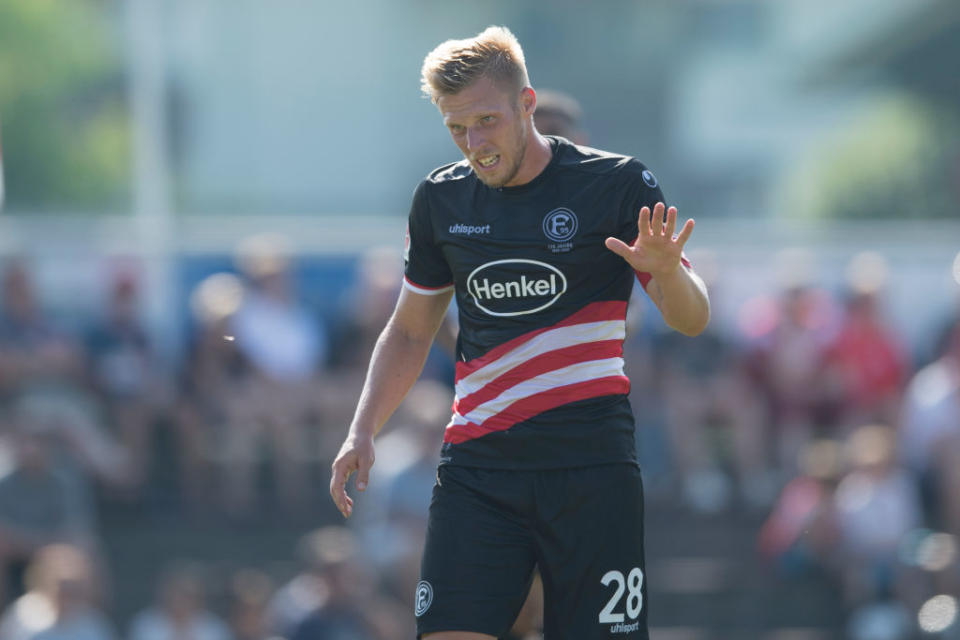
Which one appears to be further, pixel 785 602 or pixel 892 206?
pixel 892 206

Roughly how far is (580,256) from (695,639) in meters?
6.82

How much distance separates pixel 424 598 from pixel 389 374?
0.78 metres

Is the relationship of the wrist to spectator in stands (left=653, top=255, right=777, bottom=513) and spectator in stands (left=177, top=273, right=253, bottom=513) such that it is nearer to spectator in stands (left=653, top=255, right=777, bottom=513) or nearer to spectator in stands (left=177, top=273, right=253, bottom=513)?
spectator in stands (left=177, top=273, right=253, bottom=513)

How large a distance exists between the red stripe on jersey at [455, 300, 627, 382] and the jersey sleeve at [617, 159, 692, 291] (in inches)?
6.5

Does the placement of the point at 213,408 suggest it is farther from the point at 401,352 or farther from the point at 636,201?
the point at 636,201

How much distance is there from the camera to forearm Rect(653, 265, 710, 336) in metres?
4.23

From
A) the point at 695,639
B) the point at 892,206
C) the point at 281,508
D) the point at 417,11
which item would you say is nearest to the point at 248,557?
the point at 281,508

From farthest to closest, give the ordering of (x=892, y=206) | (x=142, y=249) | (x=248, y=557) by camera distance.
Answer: (x=892, y=206)
(x=142, y=249)
(x=248, y=557)

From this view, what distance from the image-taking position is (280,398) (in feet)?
35.9

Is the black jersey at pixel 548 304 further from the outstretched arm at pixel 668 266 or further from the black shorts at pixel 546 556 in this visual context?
the outstretched arm at pixel 668 266

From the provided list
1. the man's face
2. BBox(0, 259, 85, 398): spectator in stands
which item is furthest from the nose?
BBox(0, 259, 85, 398): spectator in stands

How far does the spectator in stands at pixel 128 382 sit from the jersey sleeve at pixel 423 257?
6552 millimetres

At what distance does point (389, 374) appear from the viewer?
4797mm

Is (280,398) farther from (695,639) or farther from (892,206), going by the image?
(892,206)
